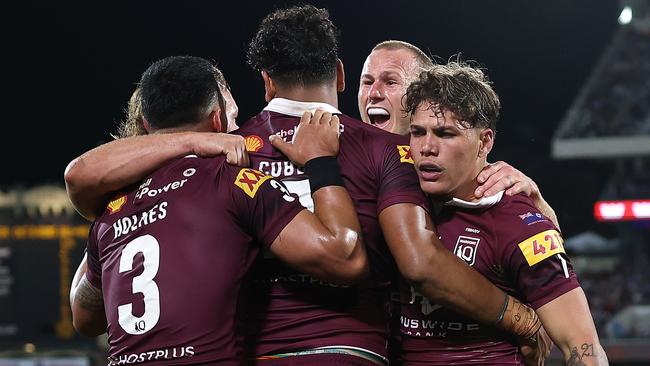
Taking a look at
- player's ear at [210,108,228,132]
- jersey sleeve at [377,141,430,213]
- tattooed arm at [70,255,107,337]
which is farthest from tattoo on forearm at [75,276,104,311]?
jersey sleeve at [377,141,430,213]

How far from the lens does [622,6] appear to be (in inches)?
989

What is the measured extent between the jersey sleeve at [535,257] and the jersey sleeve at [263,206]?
2.65ft

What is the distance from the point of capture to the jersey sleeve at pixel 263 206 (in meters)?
3.37

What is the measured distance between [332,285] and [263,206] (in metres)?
0.41

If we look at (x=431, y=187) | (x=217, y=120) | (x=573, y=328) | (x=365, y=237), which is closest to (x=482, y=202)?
(x=431, y=187)

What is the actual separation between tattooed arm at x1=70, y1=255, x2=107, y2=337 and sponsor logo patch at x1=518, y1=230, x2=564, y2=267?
5.45 feet

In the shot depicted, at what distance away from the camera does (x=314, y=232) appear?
10.9 ft

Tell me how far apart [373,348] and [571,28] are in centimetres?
2705

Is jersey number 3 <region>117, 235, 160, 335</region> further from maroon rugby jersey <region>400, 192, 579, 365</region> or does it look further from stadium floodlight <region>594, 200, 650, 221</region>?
stadium floodlight <region>594, 200, 650, 221</region>

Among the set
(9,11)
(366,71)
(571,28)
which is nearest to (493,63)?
(571,28)

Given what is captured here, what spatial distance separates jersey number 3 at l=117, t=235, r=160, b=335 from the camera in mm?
3369

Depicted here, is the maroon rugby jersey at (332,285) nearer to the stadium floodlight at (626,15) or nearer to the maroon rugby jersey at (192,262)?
the maroon rugby jersey at (192,262)

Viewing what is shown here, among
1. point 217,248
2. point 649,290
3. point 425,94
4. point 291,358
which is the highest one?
point 425,94

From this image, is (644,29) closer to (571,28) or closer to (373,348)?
(571,28)
